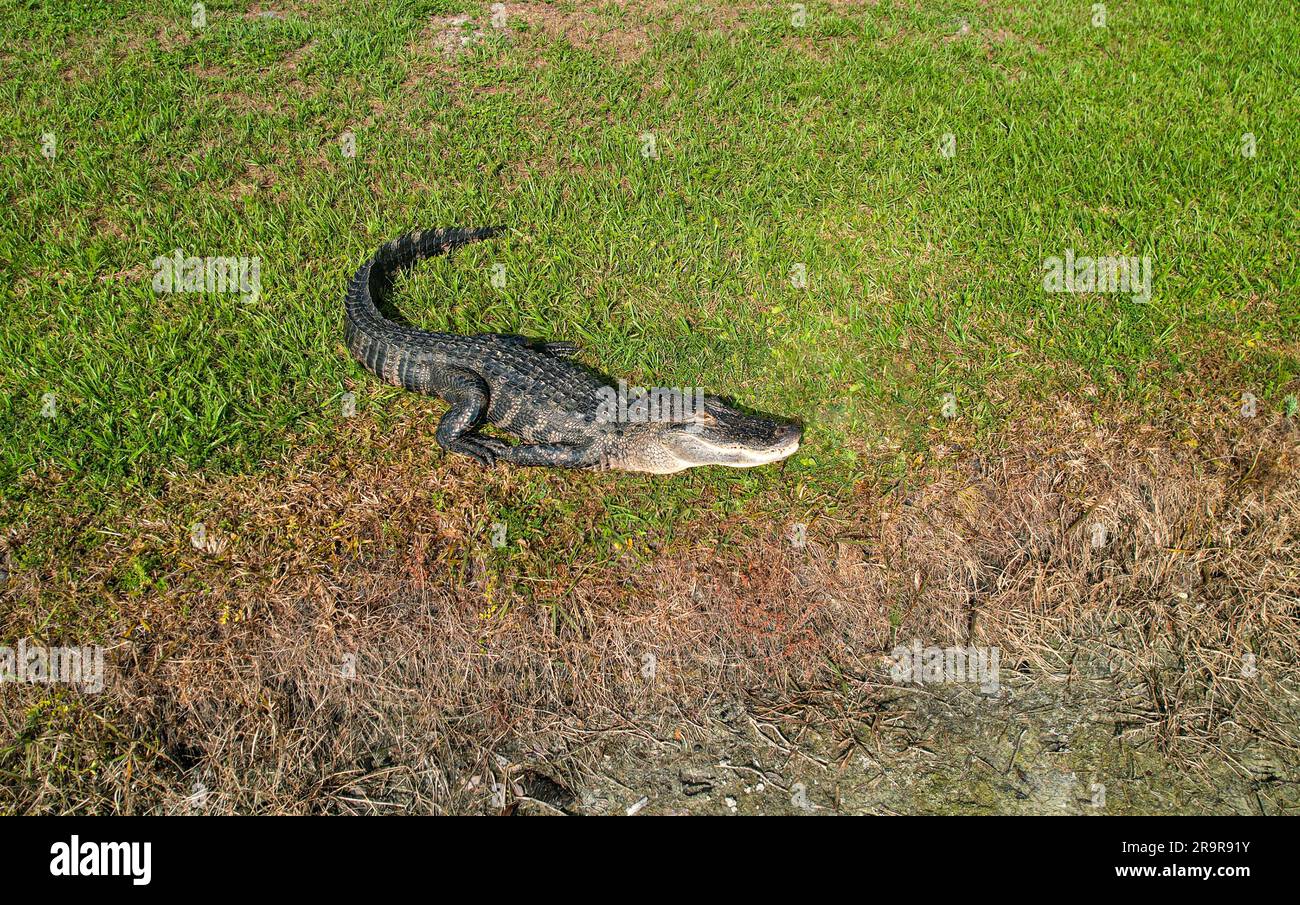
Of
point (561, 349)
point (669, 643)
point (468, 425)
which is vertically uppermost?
point (561, 349)

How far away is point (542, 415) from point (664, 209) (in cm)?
232

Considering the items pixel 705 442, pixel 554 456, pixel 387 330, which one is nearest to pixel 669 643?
pixel 705 442

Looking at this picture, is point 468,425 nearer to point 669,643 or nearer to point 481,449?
point 481,449

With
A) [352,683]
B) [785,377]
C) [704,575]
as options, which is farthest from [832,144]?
[352,683]

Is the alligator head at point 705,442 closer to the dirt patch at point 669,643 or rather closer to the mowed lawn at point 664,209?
the mowed lawn at point 664,209

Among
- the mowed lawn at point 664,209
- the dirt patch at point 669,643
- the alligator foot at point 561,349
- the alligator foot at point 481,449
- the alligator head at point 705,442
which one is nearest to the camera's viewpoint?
the dirt patch at point 669,643

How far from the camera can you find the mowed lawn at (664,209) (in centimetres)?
488

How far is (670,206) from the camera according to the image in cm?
611

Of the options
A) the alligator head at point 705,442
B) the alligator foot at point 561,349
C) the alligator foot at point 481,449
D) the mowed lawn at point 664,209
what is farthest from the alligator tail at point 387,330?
the alligator head at point 705,442

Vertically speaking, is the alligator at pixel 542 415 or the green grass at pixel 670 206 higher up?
the green grass at pixel 670 206

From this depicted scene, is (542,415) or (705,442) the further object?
(542,415)

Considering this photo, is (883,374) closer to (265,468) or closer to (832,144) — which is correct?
(832,144)

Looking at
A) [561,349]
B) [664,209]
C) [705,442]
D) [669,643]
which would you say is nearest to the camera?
[669,643]

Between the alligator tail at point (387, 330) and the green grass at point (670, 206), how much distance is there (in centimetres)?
19
